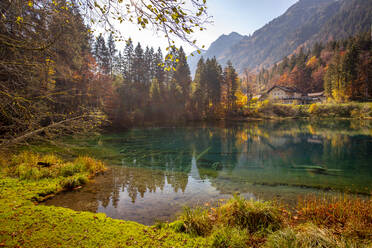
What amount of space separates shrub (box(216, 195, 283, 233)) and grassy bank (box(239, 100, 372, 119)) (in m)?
52.6

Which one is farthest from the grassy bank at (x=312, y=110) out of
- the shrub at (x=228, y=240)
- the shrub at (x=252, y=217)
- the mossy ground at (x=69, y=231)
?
the mossy ground at (x=69, y=231)

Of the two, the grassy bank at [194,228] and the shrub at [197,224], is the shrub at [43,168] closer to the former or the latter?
the grassy bank at [194,228]

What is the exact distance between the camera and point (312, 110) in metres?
52.7

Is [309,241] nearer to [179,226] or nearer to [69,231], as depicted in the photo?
[179,226]

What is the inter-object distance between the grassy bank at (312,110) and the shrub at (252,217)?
52591mm

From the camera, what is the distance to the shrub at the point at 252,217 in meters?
4.26

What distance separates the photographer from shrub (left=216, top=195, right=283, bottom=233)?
4262 mm

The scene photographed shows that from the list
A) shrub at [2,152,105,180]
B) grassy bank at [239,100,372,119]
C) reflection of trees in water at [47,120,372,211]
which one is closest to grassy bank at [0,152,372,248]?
shrub at [2,152,105,180]

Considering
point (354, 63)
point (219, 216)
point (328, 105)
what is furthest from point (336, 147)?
point (354, 63)

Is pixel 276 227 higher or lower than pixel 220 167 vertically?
higher

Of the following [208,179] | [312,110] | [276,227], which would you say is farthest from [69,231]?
[312,110]

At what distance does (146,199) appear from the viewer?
278 inches

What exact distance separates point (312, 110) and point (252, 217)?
196 feet

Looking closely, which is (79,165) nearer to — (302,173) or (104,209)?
(104,209)
